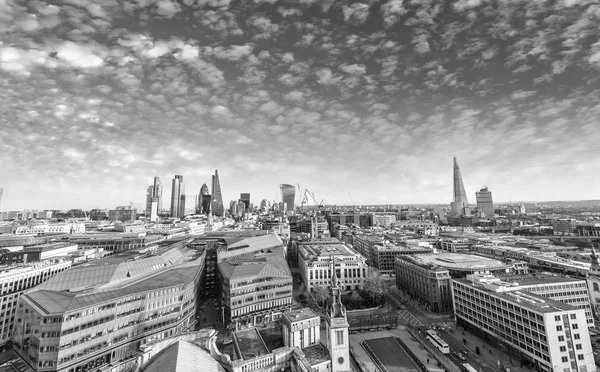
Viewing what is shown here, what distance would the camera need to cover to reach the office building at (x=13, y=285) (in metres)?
101

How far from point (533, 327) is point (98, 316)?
11131cm

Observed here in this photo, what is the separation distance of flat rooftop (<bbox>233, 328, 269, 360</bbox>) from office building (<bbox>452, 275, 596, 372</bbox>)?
68637mm

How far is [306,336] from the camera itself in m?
71.7

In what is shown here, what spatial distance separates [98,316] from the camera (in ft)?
255

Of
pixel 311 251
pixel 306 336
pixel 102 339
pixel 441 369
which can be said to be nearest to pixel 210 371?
pixel 306 336

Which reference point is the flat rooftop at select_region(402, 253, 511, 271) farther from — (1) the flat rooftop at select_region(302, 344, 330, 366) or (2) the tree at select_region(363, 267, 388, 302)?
(1) the flat rooftop at select_region(302, 344, 330, 366)

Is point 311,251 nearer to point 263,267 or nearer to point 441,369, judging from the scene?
point 263,267

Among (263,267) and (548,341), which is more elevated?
(263,267)

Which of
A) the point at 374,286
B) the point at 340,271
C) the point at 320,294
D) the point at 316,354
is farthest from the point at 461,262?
the point at 316,354

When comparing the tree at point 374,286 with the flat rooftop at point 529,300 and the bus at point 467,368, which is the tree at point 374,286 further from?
the bus at point 467,368

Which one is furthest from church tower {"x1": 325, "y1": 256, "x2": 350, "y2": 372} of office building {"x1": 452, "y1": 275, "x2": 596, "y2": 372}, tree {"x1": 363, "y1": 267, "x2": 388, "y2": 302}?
tree {"x1": 363, "y1": 267, "x2": 388, "y2": 302}

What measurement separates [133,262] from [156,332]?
3446 centimetres

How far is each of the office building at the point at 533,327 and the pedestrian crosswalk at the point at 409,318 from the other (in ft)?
60.8

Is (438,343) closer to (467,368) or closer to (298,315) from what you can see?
(467,368)
